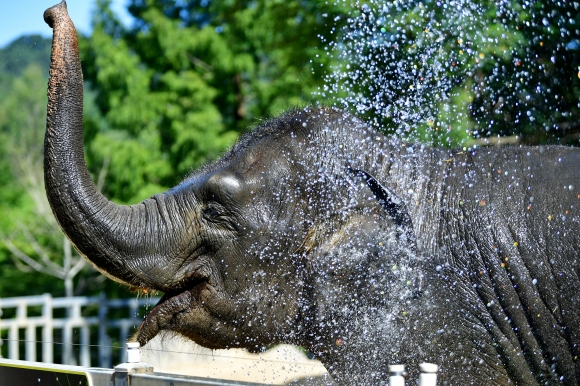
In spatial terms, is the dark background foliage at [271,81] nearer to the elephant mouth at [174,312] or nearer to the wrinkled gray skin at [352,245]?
the wrinkled gray skin at [352,245]

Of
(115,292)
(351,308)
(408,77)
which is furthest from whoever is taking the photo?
(115,292)

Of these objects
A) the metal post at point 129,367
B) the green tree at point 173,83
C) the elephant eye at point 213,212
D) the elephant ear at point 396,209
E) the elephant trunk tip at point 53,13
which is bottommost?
the metal post at point 129,367

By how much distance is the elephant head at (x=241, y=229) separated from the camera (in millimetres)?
3002

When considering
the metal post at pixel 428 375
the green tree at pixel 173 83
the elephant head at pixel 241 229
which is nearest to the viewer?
the metal post at pixel 428 375

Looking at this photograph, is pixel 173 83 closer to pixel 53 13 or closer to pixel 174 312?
pixel 53 13

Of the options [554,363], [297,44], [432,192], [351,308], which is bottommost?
[554,363]

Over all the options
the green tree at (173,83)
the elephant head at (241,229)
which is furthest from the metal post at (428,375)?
the green tree at (173,83)

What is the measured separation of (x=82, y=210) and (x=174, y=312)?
580 millimetres

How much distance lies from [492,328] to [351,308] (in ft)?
1.80

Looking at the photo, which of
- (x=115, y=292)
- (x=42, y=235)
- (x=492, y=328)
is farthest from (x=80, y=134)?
(x=42, y=235)

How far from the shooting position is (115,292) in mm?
17578

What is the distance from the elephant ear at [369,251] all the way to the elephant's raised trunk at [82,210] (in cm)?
62

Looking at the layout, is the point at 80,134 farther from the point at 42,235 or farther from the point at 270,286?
the point at 42,235

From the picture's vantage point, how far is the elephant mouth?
10.3 ft
